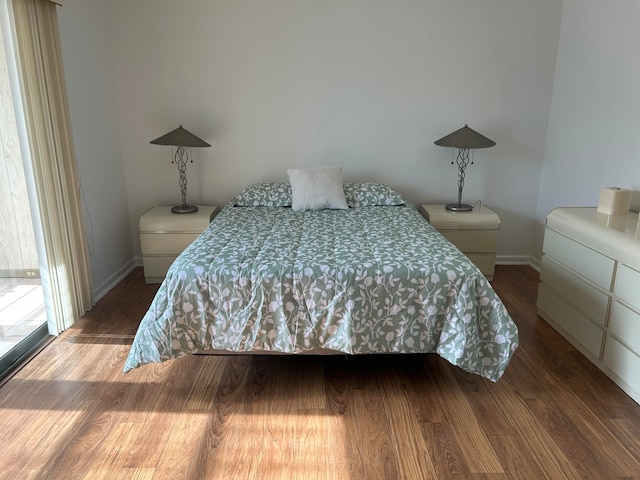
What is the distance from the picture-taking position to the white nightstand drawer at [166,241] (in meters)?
3.53

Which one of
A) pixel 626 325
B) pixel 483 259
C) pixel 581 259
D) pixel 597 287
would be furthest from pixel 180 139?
pixel 626 325

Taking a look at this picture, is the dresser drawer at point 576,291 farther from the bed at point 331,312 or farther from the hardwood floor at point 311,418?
the bed at point 331,312

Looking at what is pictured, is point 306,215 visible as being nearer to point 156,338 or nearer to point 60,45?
point 156,338

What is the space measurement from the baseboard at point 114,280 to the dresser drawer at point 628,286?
3215 mm

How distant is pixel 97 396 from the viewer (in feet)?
7.36

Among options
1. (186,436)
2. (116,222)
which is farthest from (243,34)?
(186,436)

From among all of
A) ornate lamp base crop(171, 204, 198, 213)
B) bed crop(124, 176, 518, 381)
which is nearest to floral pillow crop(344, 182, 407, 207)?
ornate lamp base crop(171, 204, 198, 213)

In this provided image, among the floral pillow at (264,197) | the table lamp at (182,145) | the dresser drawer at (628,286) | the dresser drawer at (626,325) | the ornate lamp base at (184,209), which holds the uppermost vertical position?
the table lamp at (182,145)

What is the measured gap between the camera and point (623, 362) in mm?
2283

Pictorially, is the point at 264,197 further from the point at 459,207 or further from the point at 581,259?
the point at 581,259

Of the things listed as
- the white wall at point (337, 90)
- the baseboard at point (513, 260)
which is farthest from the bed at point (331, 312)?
the baseboard at point (513, 260)

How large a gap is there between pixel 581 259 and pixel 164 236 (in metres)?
2.77

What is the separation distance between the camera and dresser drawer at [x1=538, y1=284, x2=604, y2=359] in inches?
98.0

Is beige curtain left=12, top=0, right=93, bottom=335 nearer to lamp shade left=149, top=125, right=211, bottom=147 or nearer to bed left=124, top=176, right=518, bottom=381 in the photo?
lamp shade left=149, top=125, right=211, bottom=147
